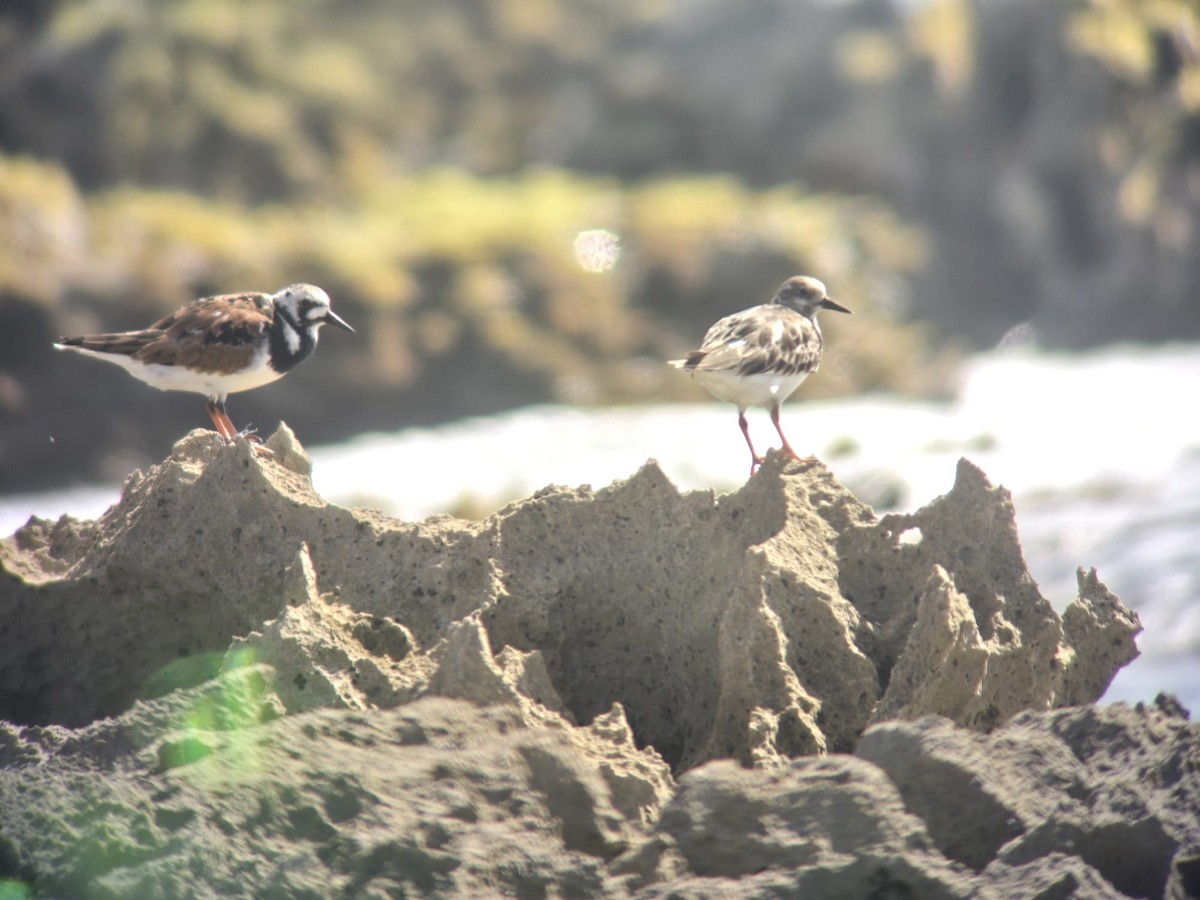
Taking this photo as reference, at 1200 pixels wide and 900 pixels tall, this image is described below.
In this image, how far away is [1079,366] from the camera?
96.0ft

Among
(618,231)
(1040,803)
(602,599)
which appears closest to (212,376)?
(602,599)

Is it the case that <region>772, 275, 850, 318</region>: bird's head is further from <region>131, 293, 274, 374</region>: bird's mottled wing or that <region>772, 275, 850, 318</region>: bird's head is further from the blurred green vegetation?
the blurred green vegetation

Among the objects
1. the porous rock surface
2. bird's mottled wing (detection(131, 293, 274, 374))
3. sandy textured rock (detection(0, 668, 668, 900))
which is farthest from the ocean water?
sandy textured rock (detection(0, 668, 668, 900))

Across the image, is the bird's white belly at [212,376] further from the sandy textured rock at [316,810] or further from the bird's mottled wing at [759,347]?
the sandy textured rock at [316,810]

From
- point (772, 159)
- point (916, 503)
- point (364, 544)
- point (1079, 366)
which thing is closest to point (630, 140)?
point (772, 159)

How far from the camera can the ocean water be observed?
14641mm

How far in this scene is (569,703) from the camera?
19.7 feet

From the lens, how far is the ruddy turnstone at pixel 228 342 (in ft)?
29.4

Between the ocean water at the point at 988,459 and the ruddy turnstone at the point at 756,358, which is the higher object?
the ocean water at the point at 988,459

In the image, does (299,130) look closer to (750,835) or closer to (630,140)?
(630,140)

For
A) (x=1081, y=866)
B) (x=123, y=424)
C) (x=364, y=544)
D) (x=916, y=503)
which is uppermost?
(x=123, y=424)

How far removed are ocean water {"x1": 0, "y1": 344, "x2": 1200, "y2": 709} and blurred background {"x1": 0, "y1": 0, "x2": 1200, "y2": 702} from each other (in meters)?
0.10

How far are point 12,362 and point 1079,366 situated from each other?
1910 centimetres

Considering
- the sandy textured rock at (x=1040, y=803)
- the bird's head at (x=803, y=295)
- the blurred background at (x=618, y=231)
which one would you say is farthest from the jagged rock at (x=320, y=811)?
the blurred background at (x=618, y=231)
